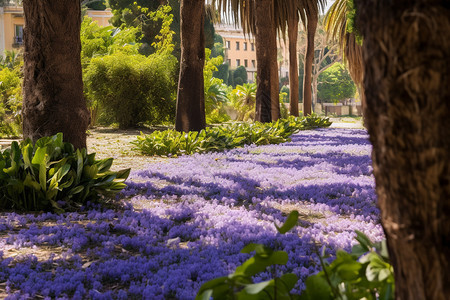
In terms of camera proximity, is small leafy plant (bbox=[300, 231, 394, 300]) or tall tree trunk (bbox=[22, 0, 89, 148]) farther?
tall tree trunk (bbox=[22, 0, 89, 148])

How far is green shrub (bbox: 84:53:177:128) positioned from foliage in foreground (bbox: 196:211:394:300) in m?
18.5

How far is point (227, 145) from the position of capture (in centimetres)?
1235

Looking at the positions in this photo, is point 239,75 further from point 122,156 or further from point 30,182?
point 30,182

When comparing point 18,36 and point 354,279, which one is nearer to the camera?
point 354,279

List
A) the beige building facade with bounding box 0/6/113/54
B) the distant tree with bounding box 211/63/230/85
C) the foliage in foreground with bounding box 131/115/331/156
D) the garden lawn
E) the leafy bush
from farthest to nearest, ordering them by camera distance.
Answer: the distant tree with bounding box 211/63/230/85 → the beige building facade with bounding box 0/6/113/54 → the leafy bush → the foliage in foreground with bounding box 131/115/331/156 → the garden lawn

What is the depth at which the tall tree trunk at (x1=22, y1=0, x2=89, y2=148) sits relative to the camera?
21.2 feet

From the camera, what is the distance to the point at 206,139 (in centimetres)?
1207

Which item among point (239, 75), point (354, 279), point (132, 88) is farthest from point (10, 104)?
point (239, 75)

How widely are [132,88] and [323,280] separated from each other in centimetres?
1891

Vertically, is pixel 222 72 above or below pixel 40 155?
above

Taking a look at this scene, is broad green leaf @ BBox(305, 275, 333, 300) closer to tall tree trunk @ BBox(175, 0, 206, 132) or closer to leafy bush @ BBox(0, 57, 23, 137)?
tall tree trunk @ BBox(175, 0, 206, 132)

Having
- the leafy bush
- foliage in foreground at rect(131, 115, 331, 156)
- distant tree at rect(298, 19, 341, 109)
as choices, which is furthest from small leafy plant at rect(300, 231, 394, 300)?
distant tree at rect(298, 19, 341, 109)

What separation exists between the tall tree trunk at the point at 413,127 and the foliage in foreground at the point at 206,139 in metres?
9.86

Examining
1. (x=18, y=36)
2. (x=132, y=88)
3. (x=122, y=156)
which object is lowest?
(x=122, y=156)
